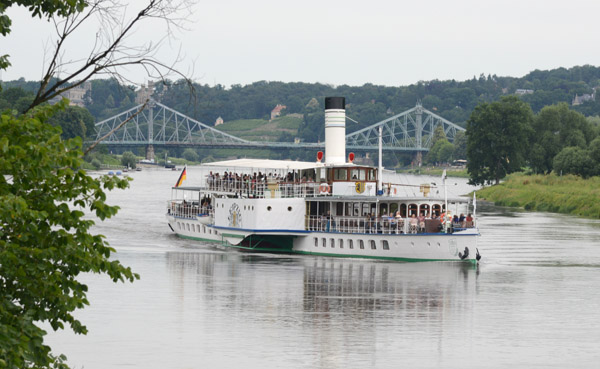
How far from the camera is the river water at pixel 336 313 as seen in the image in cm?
2430

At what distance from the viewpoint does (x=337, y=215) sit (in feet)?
148

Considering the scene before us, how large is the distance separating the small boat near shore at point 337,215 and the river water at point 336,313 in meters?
0.87

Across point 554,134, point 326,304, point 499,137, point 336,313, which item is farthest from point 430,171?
point 336,313

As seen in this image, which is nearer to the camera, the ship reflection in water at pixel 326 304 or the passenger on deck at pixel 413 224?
the ship reflection in water at pixel 326 304

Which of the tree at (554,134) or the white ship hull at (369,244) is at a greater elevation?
the tree at (554,134)

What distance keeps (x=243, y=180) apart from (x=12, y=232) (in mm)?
36388

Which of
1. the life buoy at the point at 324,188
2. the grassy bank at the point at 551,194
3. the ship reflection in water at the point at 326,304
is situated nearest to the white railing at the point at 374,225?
the life buoy at the point at 324,188

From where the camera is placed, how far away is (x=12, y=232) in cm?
1162

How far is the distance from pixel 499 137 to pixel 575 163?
58.3ft

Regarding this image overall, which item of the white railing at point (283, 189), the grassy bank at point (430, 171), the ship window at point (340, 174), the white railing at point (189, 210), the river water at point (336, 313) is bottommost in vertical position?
the river water at point (336, 313)

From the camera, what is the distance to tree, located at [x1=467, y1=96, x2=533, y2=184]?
113 meters

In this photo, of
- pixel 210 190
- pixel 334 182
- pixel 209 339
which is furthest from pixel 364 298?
pixel 210 190

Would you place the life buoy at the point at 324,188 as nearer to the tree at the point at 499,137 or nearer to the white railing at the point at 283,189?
the white railing at the point at 283,189

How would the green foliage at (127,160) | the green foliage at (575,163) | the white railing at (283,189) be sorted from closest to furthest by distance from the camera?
the white railing at (283,189) → the green foliage at (575,163) → the green foliage at (127,160)
